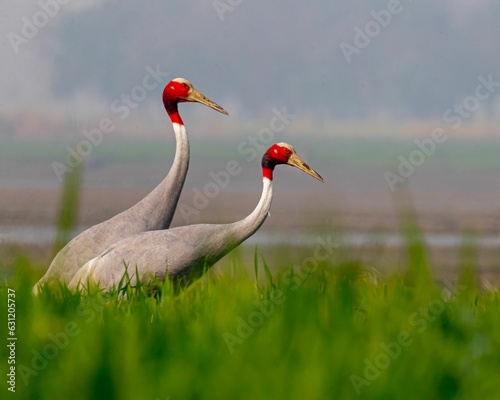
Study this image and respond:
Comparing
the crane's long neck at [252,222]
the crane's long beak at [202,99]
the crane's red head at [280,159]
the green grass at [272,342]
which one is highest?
the crane's long beak at [202,99]

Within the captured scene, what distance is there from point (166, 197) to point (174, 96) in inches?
35.8

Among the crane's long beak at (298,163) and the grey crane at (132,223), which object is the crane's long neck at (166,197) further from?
the crane's long beak at (298,163)

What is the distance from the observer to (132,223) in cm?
501

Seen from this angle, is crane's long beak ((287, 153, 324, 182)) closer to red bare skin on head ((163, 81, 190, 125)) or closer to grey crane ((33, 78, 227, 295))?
grey crane ((33, 78, 227, 295))

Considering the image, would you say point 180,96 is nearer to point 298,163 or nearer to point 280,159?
point 280,159

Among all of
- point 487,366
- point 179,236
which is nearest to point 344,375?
point 487,366

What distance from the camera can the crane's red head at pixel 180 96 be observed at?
5.64 m

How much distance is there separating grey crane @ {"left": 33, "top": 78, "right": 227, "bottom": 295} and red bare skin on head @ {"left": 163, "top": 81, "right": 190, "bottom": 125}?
0.47ft

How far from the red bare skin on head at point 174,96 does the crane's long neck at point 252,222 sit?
0.88 meters

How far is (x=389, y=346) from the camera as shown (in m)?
2.86

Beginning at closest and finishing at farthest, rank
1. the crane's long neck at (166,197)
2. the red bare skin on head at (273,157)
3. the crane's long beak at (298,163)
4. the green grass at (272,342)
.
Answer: the green grass at (272,342) < the crane's long neck at (166,197) < the red bare skin on head at (273,157) < the crane's long beak at (298,163)

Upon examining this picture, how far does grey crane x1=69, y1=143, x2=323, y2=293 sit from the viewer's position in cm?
448

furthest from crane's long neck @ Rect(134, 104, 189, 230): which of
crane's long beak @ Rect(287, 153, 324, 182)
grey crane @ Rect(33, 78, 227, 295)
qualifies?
crane's long beak @ Rect(287, 153, 324, 182)

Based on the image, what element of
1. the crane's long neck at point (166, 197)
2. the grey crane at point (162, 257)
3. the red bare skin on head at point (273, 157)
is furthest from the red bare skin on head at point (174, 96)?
the grey crane at point (162, 257)
